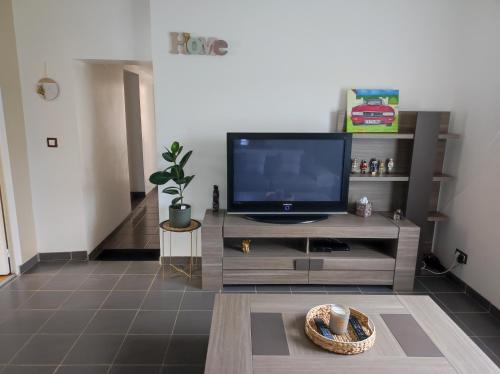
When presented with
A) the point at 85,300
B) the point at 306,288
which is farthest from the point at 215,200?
the point at 85,300

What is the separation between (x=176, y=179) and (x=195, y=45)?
46.1 inches

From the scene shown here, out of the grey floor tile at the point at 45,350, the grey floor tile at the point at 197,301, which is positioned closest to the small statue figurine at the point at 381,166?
the grey floor tile at the point at 197,301

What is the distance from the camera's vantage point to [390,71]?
3.27 meters

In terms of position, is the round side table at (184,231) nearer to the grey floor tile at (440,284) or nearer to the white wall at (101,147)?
the white wall at (101,147)

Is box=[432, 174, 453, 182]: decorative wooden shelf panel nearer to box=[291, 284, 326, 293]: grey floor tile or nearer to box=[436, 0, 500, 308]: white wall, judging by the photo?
box=[436, 0, 500, 308]: white wall

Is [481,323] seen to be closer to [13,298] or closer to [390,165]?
[390,165]

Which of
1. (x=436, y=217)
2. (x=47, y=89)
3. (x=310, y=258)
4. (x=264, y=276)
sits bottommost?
(x=264, y=276)

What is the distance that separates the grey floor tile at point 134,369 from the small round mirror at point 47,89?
94.1 inches

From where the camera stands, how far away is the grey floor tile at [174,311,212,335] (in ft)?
8.11

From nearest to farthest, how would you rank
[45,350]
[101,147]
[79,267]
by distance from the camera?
1. [45,350]
2. [79,267]
3. [101,147]

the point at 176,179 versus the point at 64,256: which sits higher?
the point at 176,179

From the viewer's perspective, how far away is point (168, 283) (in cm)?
316

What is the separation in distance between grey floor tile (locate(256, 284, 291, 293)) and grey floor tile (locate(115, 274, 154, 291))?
3.19 ft

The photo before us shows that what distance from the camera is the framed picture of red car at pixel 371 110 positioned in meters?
3.22
